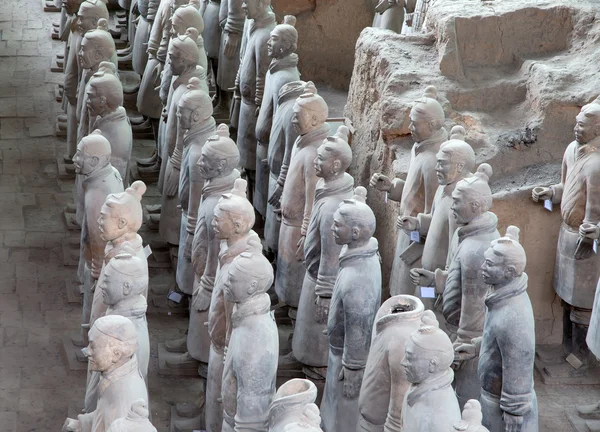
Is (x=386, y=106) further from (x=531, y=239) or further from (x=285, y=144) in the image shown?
(x=531, y=239)

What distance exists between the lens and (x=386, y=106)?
8.66 metres

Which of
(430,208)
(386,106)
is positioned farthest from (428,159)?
(386,106)

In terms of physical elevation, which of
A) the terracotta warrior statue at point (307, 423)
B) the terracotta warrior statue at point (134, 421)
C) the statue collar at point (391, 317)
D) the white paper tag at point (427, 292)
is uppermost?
the statue collar at point (391, 317)

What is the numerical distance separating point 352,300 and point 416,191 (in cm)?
138

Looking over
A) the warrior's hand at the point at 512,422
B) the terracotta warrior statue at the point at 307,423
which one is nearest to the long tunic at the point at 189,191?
the warrior's hand at the point at 512,422

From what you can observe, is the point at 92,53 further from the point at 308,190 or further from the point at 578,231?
the point at 578,231

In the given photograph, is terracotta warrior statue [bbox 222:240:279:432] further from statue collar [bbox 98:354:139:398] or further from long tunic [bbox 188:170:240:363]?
long tunic [bbox 188:170:240:363]

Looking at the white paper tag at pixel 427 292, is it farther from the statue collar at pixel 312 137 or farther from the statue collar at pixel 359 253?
the statue collar at pixel 312 137

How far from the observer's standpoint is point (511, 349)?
6.32 meters

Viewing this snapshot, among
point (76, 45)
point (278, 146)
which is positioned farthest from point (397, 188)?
point (76, 45)

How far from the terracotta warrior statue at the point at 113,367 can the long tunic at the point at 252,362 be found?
1.84 feet

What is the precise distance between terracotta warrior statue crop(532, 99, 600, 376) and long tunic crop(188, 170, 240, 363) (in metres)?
2.06

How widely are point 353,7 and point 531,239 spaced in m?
4.57

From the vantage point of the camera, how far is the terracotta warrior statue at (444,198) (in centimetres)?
735
